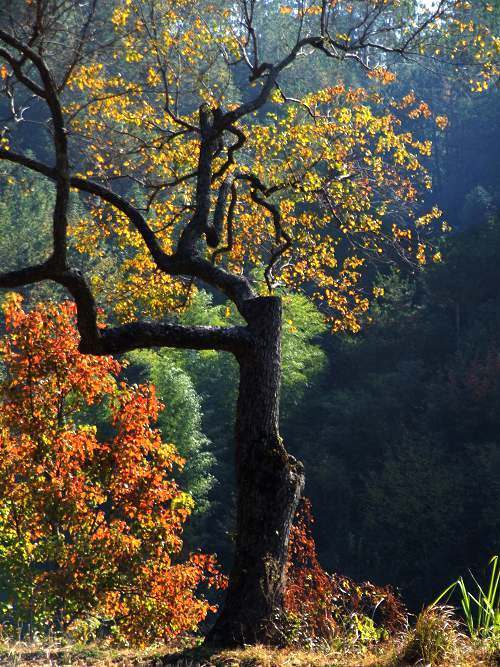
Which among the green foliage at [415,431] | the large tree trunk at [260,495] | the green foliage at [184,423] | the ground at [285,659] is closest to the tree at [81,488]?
the large tree trunk at [260,495]

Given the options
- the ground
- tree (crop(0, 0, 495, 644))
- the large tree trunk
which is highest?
tree (crop(0, 0, 495, 644))

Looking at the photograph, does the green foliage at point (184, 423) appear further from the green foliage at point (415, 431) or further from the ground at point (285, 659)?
the ground at point (285, 659)

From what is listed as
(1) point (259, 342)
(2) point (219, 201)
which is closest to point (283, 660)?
(1) point (259, 342)

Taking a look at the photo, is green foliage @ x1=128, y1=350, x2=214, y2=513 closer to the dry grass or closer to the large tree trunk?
the large tree trunk

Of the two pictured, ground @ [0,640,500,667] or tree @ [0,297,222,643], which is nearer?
ground @ [0,640,500,667]

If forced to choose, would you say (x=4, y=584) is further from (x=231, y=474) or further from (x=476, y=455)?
(x=476, y=455)

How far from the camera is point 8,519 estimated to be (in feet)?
39.7

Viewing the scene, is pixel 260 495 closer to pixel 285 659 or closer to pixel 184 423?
pixel 285 659

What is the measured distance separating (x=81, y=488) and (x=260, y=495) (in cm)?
515

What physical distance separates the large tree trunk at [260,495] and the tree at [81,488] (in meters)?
4.61

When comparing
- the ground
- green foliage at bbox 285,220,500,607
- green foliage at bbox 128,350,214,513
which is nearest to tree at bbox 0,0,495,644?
the ground

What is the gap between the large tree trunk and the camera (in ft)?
20.5

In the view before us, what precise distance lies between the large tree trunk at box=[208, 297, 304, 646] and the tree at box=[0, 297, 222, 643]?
15.1ft

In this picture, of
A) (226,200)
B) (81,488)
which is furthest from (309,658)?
(81,488)
